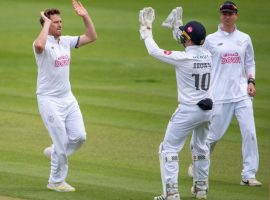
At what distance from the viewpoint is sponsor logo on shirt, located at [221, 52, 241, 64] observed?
14148 mm

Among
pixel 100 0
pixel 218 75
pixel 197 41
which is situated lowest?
pixel 100 0

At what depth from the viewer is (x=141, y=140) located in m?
17.0

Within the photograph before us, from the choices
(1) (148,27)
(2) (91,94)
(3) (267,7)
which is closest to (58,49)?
(1) (148,27)

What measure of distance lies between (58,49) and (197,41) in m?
1.86

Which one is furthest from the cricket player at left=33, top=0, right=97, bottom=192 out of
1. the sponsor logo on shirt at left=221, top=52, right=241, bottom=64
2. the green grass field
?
the sponsor logo on shirt at left=221, top=52, right=241, bottom=64

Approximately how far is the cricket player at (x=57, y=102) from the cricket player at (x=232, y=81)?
224cm

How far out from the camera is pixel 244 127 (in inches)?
553

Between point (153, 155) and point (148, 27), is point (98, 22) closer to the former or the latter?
point (153, 155)

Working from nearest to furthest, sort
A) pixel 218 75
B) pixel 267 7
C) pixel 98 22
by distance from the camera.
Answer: pixel 218 75, pixel 98 22, pixel 267 7

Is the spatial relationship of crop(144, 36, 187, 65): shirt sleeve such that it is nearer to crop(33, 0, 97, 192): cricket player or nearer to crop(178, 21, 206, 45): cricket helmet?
crop(178, 21, 206, 45): cricket helmet

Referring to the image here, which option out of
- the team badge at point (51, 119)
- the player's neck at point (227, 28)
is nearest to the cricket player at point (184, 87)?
the team badge at point (51, 119)

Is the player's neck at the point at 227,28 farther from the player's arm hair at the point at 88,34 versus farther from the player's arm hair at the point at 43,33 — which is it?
the player's arm hair at the point at 43,33

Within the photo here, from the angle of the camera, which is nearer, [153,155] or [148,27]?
[148,27]

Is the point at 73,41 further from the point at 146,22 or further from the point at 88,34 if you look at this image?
the point at 146,22
